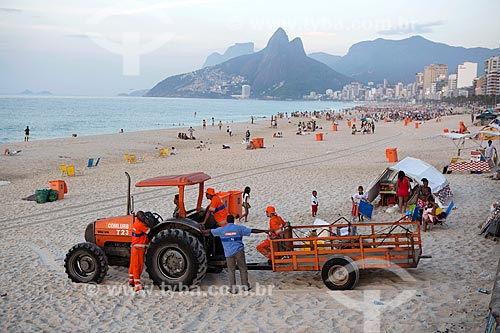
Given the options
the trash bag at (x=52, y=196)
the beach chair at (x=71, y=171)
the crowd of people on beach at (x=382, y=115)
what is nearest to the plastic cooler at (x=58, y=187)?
→ the trash bag at (x=52, y=196)

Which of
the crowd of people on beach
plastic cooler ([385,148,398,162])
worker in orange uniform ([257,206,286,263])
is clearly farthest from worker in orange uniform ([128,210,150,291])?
the crowd of people on beach

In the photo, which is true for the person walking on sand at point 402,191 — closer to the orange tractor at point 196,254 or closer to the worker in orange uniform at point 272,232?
the orange tractor at point 196,254

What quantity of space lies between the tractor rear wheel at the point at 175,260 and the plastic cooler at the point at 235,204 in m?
4.18

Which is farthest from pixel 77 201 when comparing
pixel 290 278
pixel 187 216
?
pixel 290 278

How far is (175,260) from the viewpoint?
7.13 meters

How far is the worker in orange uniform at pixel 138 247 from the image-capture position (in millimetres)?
7160

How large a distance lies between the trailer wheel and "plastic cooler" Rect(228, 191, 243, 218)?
14.8 ft

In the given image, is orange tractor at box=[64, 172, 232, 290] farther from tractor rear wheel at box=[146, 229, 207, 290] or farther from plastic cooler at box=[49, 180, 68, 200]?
plastic cooler at box=[49, 180, 68, 200]

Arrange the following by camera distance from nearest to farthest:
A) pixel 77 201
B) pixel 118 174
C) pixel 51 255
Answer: pixel 51 255 → pixel 77 201 → pixel 118 174

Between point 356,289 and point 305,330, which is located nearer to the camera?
point 305,330

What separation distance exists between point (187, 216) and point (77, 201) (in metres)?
8.28

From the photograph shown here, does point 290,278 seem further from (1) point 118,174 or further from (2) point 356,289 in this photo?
(1) point 118,174

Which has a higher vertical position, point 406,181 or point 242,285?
point 406,181

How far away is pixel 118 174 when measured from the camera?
2055 cm
